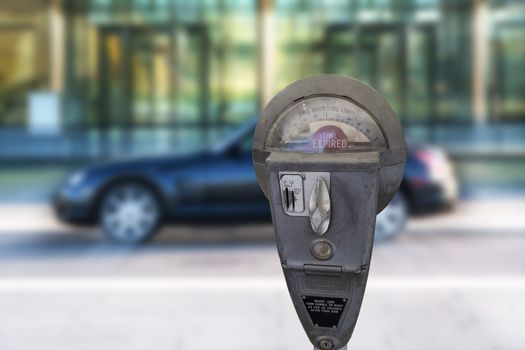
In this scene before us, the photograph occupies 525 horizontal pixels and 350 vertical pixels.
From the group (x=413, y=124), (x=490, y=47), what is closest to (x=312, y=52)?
(x=413, y=124)

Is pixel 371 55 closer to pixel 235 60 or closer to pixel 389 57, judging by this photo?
pixel 389 57

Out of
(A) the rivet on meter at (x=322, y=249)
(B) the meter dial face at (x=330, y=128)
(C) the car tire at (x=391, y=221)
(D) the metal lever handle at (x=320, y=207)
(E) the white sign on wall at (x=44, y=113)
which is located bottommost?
(E) the white sign on wall at (x=44, y=113)

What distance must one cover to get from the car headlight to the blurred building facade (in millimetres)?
13086

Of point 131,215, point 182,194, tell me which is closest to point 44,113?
point 131,215

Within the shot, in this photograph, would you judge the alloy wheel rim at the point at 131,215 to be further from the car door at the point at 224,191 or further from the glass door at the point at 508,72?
the glass door at the point at 508,72

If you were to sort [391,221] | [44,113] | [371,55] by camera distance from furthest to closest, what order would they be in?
[371,55]
[44,113]
[391,221]

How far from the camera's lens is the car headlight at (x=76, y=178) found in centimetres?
823

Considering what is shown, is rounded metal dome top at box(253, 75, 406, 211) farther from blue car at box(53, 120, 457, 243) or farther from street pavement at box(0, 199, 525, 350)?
blue car at box(53, 120, 457, 243)

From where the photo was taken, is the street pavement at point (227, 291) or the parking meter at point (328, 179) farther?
the street pavement at point (227, 291)

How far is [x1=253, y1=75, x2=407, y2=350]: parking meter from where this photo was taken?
8.61 feet

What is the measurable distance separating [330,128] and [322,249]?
0.38m

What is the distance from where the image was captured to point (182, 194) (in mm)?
8070

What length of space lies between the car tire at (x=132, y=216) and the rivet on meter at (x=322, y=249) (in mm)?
5526

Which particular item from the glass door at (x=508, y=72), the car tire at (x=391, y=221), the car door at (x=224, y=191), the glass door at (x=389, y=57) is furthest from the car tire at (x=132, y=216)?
the glass door at (x=508, y=72)
